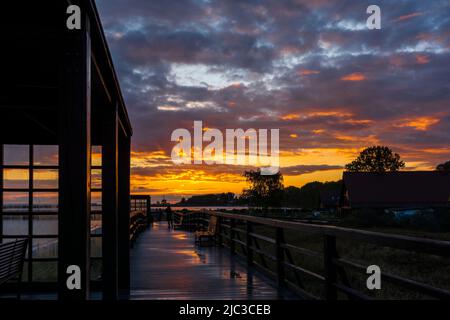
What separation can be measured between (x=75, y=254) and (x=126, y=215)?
4.24 m

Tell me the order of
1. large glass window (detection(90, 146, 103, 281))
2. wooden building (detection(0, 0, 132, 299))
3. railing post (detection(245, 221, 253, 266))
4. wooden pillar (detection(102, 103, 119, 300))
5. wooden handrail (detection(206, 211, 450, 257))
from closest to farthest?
wooden handrail (detection(206, 211, 450, 257))
wooden building (detection(0, 0, 132, 299))
wooden pillar (detection(102, 103, 119, 300))
large glass window (detection(90, 146, 103, 281))
railing post (detection(245, 221, 253, 266))

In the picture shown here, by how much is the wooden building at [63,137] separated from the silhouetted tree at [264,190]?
90885mm

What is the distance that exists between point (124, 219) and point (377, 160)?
318 ft

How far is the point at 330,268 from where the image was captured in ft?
19.8

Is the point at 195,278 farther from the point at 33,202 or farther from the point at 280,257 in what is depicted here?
the point at 33,202

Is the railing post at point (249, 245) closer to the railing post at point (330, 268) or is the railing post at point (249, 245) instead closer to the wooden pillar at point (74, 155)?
the railing post at point (330, 268)

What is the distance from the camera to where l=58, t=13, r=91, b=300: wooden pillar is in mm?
3875

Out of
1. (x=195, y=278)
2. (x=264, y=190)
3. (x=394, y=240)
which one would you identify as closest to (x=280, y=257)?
(x=195, y=278)

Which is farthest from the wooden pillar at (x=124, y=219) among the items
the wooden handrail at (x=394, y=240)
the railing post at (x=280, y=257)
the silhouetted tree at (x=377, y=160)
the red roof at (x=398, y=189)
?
the silhouetted tree at (x=377, y=160)

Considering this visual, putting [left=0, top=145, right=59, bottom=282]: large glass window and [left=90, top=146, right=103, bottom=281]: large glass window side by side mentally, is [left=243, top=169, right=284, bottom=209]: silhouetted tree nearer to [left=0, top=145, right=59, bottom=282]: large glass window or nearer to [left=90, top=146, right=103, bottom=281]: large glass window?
[left=90, top=146, right=103, bottom=281]: large glass window

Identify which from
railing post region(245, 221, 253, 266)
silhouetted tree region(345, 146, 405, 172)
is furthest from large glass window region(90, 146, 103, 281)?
silhouetted tree region(345, 146, 405, 172)

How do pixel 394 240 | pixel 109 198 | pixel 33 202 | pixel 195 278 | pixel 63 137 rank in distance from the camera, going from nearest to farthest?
pixel 63 137 < pixel 394 240 < pixel 109 198 < pixel 33 202 < pixel 195 278

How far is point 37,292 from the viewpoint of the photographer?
7.56 m

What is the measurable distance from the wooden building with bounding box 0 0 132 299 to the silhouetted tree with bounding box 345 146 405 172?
95269 mm
